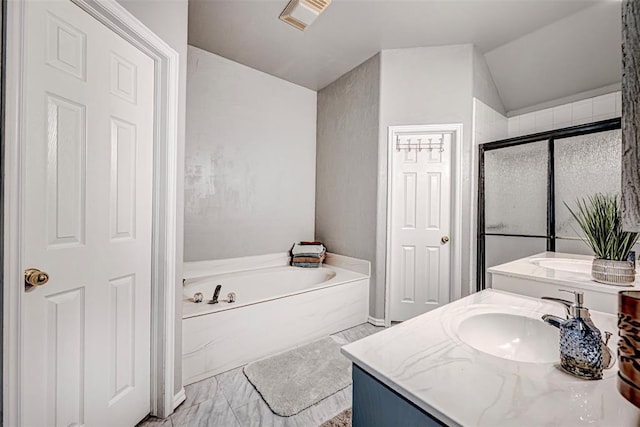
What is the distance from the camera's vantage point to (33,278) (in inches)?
40.2

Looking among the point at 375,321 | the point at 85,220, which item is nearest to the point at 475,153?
the point at 375,321

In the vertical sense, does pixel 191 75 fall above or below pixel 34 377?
above

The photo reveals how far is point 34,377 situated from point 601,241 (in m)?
2.24

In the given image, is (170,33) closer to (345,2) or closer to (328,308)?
(345,2)

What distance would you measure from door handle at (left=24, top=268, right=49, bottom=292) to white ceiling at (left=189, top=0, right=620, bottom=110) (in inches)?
82.8

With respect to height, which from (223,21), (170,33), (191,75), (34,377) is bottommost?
(34,377)

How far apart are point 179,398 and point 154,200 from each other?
3.72 ft

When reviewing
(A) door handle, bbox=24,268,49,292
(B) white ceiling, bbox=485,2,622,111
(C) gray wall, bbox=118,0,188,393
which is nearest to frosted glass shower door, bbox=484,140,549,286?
(B) white ceiling, bbox=485,2,622,111

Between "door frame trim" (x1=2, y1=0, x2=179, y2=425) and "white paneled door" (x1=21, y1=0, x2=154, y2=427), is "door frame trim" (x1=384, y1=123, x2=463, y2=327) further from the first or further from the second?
"white paneled door" (x1=21, y1=0, x2=154, y2=427)

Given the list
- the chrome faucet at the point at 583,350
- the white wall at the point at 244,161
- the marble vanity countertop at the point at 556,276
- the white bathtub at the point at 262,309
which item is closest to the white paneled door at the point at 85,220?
the white bathtub at the point at 262,309

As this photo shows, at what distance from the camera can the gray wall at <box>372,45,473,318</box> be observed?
8.86 ft

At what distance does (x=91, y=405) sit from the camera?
127 cm

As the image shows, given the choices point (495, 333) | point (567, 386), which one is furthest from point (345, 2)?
point (567, 386)

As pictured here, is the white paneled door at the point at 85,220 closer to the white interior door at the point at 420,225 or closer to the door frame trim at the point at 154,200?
the door frame trim at the point at 154,200
